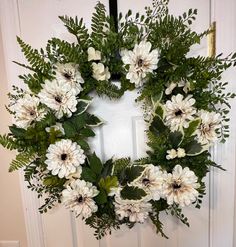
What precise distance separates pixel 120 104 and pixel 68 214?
58 centimetres

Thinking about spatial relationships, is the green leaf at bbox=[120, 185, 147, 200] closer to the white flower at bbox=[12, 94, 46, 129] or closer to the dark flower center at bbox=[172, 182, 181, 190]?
the dark flower center at bbox=[172, 182, 181, 190]

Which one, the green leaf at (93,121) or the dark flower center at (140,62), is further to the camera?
the green leaf at (93,121)

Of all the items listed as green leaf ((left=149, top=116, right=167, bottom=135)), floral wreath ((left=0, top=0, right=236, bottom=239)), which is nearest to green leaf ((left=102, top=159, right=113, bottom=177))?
floral wreath ((left=0, top=0, right=236, bottom=239))

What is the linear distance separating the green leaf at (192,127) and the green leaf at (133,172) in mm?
208

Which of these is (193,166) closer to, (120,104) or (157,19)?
(120,104)

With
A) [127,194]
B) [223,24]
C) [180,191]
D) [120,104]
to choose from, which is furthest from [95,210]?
[223,24]

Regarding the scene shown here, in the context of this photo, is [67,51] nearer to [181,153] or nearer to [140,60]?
[140,60]

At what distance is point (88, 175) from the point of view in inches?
38.3

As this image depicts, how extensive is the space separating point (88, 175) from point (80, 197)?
0.09 meters

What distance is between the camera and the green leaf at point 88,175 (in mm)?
969

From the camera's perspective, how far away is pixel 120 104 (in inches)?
44.0

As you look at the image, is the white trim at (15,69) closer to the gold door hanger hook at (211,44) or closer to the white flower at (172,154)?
the white flower at (172,154)

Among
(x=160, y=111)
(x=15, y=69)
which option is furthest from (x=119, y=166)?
(x=15, y=69)

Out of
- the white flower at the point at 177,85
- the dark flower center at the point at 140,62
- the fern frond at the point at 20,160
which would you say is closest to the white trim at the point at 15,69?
the fern frond at the point at 20,160
